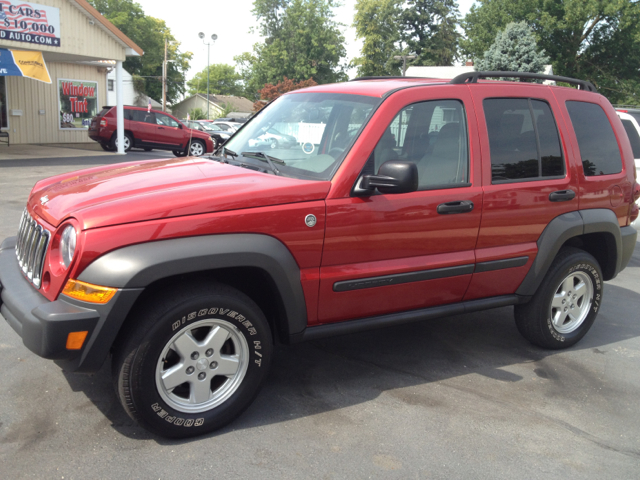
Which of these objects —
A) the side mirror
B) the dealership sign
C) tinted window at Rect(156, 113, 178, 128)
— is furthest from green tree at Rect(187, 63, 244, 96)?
the side mirror

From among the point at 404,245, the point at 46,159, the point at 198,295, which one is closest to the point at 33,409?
the point at 198,295

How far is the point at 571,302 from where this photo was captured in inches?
A: 183

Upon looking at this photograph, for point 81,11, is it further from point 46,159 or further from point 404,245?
point 404,245

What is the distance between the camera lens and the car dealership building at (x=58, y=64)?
665 inches

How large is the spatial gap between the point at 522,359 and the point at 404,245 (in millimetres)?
1599

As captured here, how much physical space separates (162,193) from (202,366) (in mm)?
916

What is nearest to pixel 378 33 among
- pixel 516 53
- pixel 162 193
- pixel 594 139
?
pixel 516 53

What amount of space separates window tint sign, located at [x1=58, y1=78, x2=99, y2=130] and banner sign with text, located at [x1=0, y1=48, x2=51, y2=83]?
6.55m

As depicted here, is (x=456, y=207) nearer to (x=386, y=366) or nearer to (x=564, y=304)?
(x=386, y=366)

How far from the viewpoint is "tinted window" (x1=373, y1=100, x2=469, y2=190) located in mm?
3625

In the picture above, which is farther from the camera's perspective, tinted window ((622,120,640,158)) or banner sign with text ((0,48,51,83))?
banner sign with text ((0,48,51,83))

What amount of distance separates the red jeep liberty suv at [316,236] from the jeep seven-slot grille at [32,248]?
0.05 ft

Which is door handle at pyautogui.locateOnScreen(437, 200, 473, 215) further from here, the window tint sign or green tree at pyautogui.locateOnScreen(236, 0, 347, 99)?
green tree at pyautogui.locateOnScreen(236, 0, 347, 99)

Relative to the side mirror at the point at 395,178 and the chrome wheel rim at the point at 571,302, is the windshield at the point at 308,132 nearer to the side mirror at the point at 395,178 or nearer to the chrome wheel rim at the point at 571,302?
the side mirror at the point at 395,178
